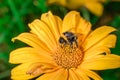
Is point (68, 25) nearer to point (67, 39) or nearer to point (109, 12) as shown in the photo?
point (67, 39)

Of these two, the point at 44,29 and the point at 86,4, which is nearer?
the point at 44,29

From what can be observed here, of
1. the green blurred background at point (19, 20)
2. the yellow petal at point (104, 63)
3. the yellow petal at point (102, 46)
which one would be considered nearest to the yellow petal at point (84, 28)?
the yellow petal at point (102, 46)

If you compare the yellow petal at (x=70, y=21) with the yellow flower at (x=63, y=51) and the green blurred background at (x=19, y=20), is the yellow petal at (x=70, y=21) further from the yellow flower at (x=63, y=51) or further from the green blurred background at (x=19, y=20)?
the green blurred background at (x=19, y=20)

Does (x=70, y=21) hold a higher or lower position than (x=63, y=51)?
higher

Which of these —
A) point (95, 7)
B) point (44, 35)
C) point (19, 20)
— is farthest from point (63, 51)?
point (95, 7)

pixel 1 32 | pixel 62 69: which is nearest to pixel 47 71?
pixel 62 69

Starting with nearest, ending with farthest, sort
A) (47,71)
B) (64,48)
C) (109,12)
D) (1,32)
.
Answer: (47,71) < (64,48) < (1,32) < (109,12)

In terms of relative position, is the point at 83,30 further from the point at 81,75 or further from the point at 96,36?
the point at 81,75
